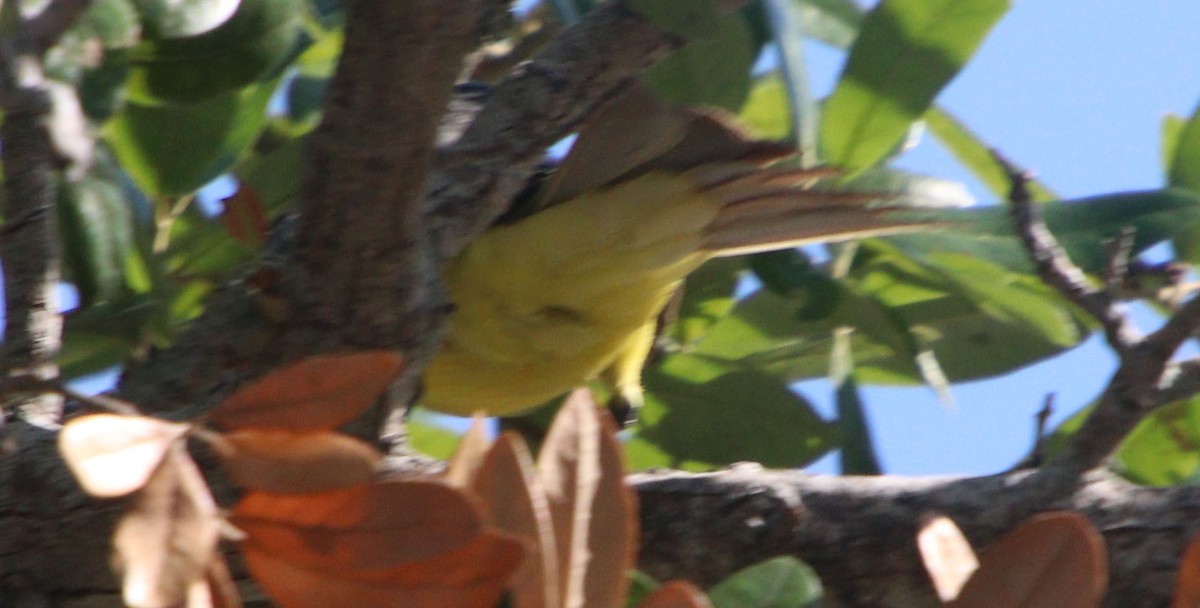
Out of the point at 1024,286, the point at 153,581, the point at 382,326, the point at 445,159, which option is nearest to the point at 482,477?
the point at 153,581

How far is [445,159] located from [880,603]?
0.50m

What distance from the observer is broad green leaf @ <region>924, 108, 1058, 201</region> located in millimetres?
1530

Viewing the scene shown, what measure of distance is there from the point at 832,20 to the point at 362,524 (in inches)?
43.1

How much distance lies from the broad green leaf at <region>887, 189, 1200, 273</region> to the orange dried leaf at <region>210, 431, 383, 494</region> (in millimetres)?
817

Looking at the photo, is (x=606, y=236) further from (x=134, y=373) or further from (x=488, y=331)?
(x=134, y=373)

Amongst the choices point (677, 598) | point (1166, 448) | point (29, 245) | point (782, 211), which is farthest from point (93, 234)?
point (1166, 448)

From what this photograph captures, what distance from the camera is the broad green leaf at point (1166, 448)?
1.36 meters

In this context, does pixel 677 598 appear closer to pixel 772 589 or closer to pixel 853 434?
pixel 772 589

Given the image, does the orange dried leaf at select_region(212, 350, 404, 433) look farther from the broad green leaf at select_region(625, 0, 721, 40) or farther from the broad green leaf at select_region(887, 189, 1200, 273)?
the broad green leaf at select_region(887, 189, 1200, 273)

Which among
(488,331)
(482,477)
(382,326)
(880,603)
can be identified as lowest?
(488,331)

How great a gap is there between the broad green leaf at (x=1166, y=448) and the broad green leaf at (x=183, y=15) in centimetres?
95

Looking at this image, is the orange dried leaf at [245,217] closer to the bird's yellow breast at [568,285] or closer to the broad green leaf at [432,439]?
the bird's yellow breast at [568,285]

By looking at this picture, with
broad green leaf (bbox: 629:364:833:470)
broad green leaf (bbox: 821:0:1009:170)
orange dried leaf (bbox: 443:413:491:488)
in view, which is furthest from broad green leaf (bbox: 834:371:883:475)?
orange dried leaf (bbox: 443:413:491:488)

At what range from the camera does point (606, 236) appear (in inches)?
56.3
